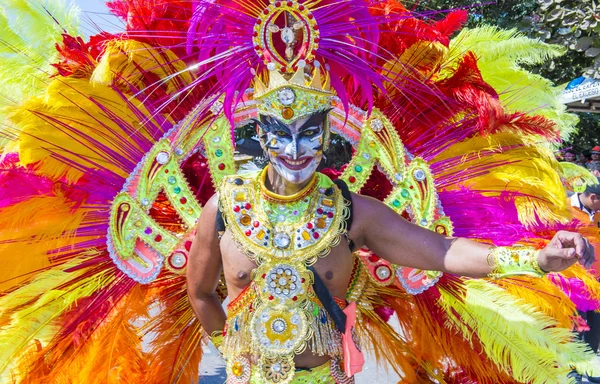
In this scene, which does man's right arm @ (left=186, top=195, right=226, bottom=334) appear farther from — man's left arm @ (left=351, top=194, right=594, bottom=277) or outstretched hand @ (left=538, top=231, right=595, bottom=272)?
outstretched hand @ (left=538, top=231, right=595, bottom=272)

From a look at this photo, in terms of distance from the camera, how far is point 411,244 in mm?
2346

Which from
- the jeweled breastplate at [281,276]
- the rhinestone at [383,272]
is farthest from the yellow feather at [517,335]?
the jeweled breastplate at [281,276]

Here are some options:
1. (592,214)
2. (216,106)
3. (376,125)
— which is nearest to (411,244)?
(376,125)

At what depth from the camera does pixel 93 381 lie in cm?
276

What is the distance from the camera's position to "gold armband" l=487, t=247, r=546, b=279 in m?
2.00

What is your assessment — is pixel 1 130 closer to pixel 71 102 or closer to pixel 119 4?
pixel 71 102

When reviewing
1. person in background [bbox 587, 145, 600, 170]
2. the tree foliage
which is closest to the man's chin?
the tree foliage

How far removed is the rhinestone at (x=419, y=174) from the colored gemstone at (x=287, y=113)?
2.96ft

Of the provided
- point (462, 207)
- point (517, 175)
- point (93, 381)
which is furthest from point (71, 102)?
point (517, 175)

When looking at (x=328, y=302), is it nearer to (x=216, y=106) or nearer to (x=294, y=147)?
(x=294, y=147)

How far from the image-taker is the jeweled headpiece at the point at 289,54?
234 centimetres

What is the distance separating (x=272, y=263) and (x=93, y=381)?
1.00 m

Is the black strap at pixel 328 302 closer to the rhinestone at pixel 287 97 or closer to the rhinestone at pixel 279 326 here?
the rhinestone at pixel 279 326

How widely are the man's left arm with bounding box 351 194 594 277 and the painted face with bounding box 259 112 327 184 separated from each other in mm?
260
